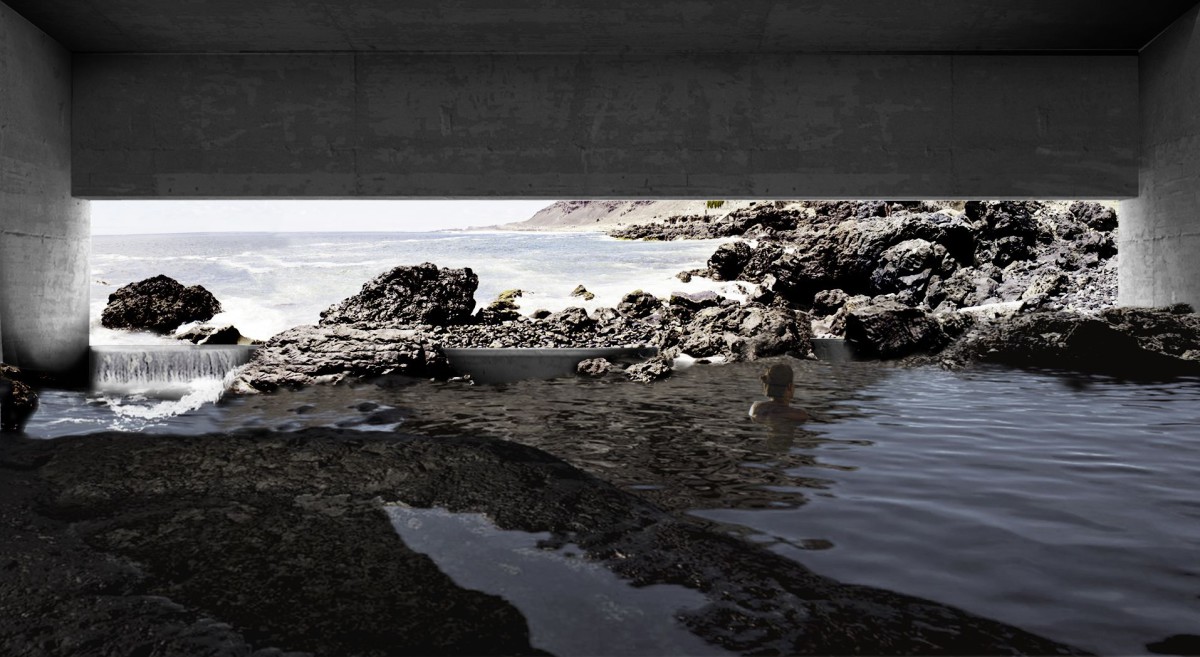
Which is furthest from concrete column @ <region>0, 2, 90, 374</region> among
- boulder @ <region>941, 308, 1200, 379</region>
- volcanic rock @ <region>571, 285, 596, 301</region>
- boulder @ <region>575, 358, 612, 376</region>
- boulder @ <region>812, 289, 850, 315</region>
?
volcanic rock @ <region>571, 285, 596, 301</region>

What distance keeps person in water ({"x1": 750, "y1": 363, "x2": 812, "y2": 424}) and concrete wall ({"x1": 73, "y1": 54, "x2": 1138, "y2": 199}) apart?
406 cm

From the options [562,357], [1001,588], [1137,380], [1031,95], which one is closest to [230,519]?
[1001,588]

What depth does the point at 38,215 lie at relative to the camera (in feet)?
32.0

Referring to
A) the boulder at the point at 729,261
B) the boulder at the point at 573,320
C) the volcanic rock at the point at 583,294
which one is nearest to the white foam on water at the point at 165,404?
the boulder at the point at 573,320

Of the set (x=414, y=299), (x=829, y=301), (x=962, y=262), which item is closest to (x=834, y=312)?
(x=829, y=301)

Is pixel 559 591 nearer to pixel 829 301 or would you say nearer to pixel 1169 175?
pixel 1169 175

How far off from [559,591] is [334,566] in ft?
3.28

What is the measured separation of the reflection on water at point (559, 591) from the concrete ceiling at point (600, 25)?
22.2 ft

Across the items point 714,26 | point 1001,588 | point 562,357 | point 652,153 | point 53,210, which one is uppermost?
point 714,26

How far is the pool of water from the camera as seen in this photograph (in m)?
3.31

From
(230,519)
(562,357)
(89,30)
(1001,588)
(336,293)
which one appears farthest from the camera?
(336,293)

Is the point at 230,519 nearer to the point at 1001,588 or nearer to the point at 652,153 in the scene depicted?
the point at 1001,588

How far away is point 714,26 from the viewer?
31.7 ft

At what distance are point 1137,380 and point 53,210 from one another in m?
12.3
